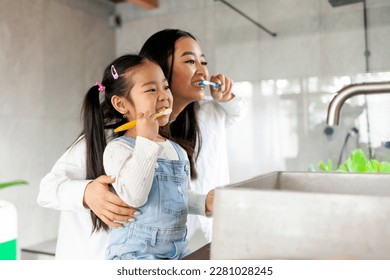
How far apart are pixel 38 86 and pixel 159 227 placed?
5.69ft

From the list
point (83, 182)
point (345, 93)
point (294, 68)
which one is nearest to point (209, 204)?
point (83, 182)

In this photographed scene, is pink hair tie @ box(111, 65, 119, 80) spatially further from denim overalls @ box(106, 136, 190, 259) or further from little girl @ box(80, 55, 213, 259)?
denim overalls @ box(106, 136, 190, 259)

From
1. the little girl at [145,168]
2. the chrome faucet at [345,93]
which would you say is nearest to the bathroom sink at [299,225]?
the chrome faucet at [345,93]

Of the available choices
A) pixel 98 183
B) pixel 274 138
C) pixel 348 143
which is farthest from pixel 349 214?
pixel 274 138

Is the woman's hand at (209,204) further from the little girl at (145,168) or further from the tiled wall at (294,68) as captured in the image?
the tiled wall at (294,68)

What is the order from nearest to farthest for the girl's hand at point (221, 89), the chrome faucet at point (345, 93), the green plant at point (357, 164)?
the chrome faucet at point (345, 93) < the girl's hand at point (221, 89) < the green plant at point (357, 164)

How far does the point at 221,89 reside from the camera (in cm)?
108

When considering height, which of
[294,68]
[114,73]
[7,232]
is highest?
[294,68]

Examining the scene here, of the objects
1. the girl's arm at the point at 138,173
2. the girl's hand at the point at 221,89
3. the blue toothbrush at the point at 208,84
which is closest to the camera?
the girl's arm at the point at 138,173

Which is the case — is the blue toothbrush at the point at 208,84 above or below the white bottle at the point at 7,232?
above

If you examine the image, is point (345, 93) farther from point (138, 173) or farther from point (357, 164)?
point (357, 164)

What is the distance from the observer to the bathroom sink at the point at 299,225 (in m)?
0.34

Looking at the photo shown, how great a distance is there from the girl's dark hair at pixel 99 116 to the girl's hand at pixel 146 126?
134 mm

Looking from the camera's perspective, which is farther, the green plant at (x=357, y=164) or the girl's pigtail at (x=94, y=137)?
the green plant at (x=357, y=164)
